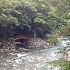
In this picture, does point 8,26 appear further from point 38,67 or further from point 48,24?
point 38,67

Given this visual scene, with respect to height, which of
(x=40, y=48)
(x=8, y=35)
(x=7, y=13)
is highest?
(x=7, y=13)

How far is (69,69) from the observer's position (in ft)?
23.8

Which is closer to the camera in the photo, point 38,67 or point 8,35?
point 38,67

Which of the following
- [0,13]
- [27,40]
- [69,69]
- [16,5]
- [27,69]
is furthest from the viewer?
[27,40]

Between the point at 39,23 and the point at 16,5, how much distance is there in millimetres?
7842

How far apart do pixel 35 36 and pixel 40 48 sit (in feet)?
22.2

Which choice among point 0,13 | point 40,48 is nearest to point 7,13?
point 0,13

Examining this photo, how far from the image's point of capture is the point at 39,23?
40719mm

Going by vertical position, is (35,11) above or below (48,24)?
above

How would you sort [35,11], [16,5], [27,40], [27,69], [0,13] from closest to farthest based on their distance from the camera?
1. [27,69]
2. [0,13]
3. [16,5]
4. [27,40]
5. [35,11]

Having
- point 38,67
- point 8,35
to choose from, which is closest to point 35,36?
point 8,35

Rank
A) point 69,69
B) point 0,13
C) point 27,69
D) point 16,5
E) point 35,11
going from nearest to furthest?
point 69,69 → point 27,69 → point 0,13 → point 16,5 → point 35,11

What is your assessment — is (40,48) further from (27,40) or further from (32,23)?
(32,23)

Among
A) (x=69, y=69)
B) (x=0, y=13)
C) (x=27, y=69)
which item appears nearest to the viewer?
(x=69, y=69)
